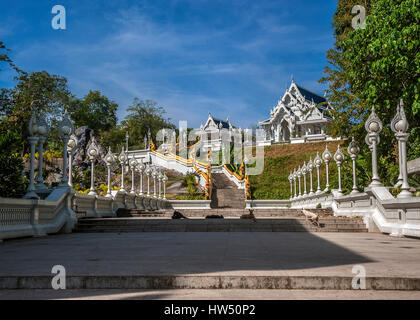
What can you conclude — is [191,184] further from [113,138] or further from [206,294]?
[206,294]

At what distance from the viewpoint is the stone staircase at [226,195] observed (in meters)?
43.8

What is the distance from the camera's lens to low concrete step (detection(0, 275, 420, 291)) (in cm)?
487

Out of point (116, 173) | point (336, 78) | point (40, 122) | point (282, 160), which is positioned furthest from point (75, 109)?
point (40, 122)

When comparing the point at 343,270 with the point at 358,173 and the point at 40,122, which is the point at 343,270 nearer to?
the point at 40,122

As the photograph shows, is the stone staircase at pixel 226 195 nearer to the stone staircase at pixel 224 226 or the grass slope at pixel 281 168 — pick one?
the grass slope at pixel 281 168

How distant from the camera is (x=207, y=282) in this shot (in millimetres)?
4969

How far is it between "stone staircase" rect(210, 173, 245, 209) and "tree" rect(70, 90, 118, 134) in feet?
148

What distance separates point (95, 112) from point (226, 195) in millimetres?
57762

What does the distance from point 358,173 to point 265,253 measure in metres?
23.6

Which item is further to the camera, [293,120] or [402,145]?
[293,120]

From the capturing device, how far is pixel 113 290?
16.2 ft

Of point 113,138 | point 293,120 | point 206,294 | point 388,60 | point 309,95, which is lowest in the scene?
point 206,294

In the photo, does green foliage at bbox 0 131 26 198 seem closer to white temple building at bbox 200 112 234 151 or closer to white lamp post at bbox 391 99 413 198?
white lamp post at bbox 391 99 413 198

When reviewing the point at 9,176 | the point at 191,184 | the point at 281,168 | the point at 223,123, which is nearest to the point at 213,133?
the point at 223,123
